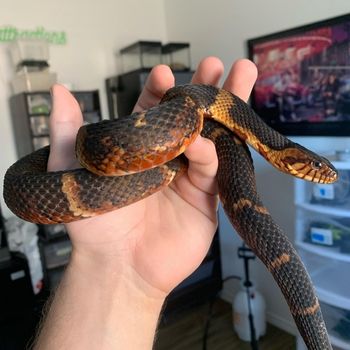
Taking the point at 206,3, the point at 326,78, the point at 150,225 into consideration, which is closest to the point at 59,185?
the point at 150,225

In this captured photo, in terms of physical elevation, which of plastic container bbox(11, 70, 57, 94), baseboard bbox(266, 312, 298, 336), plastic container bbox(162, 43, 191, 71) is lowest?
→ baseboard bbox(266, 312, 298, 336)

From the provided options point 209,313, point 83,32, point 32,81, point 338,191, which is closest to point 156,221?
point 338,191

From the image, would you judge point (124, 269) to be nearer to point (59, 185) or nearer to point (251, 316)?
point (59, 185)

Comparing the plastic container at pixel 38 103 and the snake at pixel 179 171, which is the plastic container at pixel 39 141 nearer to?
the plastic container at pixel 38 103

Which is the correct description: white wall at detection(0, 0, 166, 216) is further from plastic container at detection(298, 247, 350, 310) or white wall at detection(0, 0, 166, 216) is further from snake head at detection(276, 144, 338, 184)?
snake head at detection(276, 144, 338, 184)

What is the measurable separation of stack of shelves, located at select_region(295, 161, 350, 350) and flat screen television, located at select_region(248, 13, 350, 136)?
47 centimetres

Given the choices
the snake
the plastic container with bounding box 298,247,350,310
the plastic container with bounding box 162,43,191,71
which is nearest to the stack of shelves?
the plastic container with bounding box 298,247,350,310

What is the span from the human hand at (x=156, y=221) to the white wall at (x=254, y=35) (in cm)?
155

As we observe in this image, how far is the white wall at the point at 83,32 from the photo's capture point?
279cm

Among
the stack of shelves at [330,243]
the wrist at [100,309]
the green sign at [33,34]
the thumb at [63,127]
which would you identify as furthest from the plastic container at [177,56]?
the wrist at [100,309]

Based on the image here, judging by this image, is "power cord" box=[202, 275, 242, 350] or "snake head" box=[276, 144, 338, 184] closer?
"snake head" box=[276, 144, 338, 184]

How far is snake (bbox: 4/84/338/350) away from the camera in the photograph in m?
0.79

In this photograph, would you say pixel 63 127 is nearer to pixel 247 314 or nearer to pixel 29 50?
pixel 29 50

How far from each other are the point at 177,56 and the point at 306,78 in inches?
52.7
